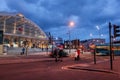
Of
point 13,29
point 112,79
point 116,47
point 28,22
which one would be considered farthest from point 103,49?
point 28,22

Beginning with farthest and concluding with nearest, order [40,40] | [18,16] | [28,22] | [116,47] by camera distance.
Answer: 1. [40,40]
2. [28,22]
3. [18,16]
4. [116,47]

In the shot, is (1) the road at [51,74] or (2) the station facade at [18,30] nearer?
(1) the road at [51,74]

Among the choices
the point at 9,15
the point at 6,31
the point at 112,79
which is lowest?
the point at 112,79

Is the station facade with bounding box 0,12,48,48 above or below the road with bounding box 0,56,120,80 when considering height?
above

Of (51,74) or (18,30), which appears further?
(18,30)

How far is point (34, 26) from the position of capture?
11531cm

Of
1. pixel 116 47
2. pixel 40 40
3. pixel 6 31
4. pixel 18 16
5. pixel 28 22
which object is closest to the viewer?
pixel 116 47

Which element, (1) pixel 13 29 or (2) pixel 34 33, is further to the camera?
(2) pixel 34 33

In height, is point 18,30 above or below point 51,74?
above

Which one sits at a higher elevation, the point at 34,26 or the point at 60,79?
the point at 34,26

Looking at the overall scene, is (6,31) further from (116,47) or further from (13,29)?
(116,47)

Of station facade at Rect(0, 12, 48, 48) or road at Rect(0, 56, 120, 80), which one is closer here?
road at Rect(0, 56, 120, 80)

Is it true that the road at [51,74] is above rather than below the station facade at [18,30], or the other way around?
below

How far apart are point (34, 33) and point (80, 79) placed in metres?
102
